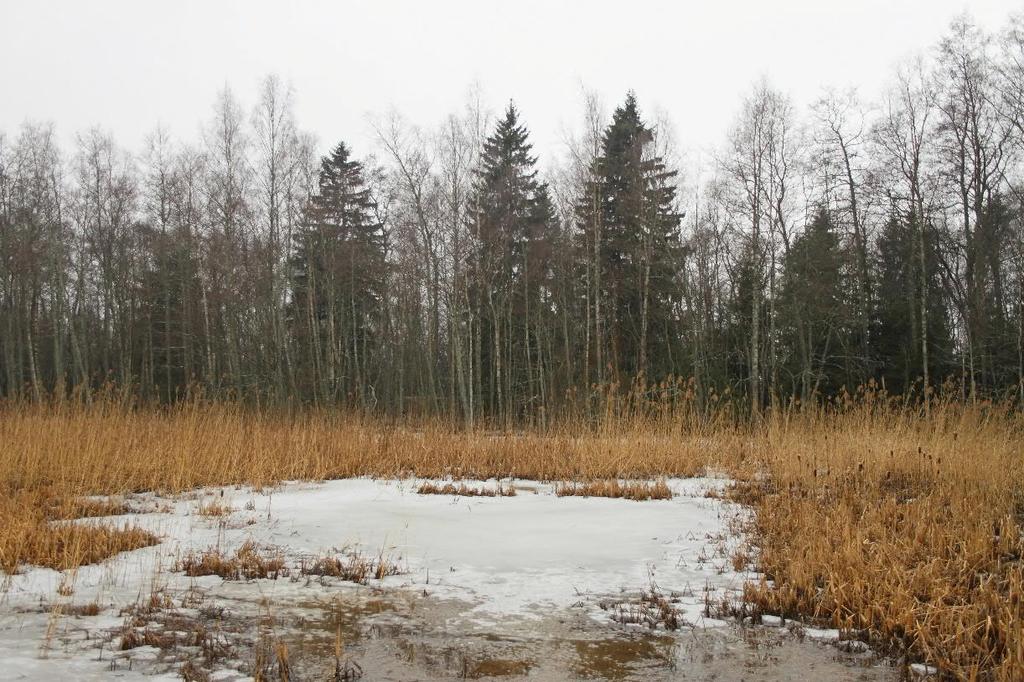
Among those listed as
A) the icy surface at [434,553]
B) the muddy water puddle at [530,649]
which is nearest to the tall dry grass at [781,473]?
the icy surface at [434,553]

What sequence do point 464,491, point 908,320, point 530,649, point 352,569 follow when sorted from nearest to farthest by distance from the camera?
point 530,649 → point 352,569 → point 464,491 → point 908,320

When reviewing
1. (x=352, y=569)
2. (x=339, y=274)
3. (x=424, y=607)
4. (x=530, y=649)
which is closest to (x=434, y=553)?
(x=352, y=569)

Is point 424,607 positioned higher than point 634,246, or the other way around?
point 634,246

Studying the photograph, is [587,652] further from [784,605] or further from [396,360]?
[396,360]

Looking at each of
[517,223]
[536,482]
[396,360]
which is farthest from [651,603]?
[396,360]

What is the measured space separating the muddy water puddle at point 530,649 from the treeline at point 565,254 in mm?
13074

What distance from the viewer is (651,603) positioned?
3.44m

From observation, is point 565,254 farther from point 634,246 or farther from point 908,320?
point 908,320

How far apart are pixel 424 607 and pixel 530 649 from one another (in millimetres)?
761

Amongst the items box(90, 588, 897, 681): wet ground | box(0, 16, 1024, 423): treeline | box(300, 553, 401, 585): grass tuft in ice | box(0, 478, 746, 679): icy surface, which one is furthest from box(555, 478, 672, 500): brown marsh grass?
box(0, 16, 1024, 423): treeline

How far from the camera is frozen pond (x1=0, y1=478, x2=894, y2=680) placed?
264 cm

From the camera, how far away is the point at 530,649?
Answer: 9.37 feet

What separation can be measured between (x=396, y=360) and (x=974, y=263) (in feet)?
69.1

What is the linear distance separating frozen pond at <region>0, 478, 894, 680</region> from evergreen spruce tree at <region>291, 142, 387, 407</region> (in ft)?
56.7
